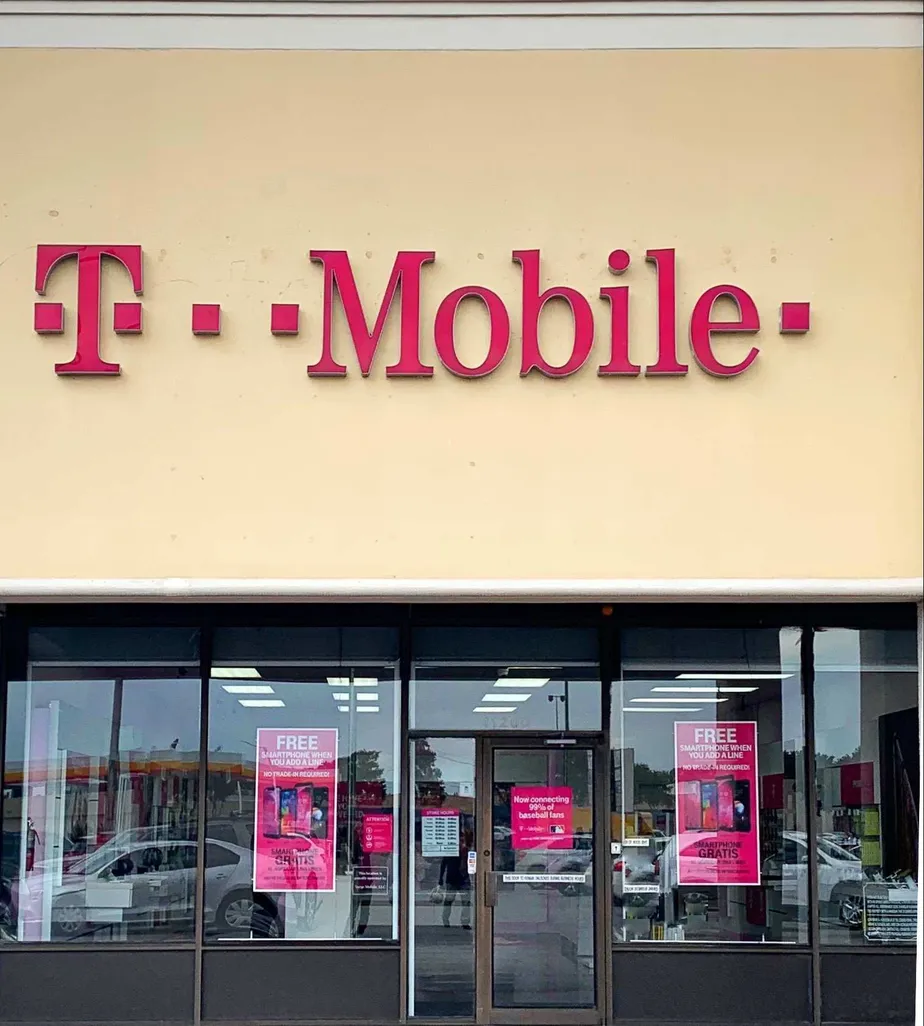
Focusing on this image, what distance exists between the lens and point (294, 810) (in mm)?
12641

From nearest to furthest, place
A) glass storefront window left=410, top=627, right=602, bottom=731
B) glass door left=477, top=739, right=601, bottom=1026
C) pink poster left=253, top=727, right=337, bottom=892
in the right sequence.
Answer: glass door left=477, top=739, right=601, bottom=1026 → pink poster left=253, top=727, right=337, bottom=892 → glass storefront window left=410, top=627, right=602, bottom=731

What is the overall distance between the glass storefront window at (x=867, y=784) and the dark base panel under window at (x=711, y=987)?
1.64 feet

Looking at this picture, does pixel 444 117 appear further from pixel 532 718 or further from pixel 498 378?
pixel 532 718

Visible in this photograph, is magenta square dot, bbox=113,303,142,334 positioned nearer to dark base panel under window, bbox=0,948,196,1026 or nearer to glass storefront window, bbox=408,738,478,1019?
glass storefront window, bbox=408,738,478,1019

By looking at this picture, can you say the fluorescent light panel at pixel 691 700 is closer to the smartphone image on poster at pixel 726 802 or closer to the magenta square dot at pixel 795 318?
the smartphone image on poster at pixel 726 802

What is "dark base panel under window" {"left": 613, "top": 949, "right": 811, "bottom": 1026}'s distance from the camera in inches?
478

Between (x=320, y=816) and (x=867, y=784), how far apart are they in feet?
16.2

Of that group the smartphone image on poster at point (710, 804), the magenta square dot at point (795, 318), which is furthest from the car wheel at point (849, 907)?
the magenta square dot at point (795, 318)

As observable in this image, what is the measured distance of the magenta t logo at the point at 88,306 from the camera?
10086 millimetres

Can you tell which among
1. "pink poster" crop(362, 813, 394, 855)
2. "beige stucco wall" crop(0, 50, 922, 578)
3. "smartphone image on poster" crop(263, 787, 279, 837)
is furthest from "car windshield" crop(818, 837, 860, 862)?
"smartphone image on poster" crop(263, 787, 279, 837)

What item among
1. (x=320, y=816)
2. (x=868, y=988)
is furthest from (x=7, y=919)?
(x=868, y=988)

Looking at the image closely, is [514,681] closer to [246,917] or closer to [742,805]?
[742,805]

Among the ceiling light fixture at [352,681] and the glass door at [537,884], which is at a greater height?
the ceiling light fixture at [352,681]

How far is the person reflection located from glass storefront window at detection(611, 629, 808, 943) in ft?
4.26
